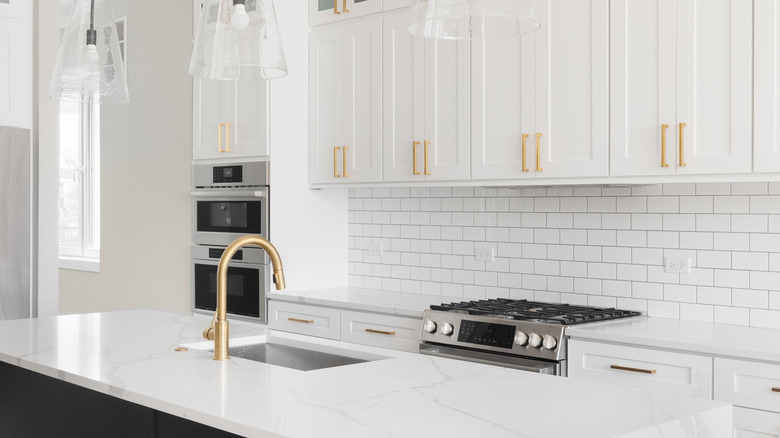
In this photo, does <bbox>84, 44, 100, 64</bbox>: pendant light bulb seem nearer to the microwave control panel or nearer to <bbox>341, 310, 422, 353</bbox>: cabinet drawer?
<bbox>341, 310, 422, 353</bbox>: cabinet drawer

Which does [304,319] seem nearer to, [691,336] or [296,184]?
[296,184]

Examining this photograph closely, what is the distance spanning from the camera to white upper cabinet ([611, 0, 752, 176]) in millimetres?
3158

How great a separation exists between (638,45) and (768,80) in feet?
1.88

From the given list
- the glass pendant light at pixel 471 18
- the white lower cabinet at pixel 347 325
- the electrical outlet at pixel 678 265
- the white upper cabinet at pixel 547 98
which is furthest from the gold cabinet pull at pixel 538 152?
the glass pendant light at pixel 471 18

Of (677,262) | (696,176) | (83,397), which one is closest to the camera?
(83,397)

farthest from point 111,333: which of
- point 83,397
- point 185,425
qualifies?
point 185,425

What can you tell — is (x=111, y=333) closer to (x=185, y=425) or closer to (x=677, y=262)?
(x=185, y=425)

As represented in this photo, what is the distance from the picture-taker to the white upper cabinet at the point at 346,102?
15.1ft

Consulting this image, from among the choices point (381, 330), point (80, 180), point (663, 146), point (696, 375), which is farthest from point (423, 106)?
point (80, 180)

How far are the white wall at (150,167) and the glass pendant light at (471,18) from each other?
11.1 ft

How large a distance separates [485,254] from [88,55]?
8.09 ft

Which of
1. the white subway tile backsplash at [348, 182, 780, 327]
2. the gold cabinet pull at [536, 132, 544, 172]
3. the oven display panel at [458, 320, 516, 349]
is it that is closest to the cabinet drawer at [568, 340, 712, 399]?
the oven display panel at [458, 320, 516, 349]

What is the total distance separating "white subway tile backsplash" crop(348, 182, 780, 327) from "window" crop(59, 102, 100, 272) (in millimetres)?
3020

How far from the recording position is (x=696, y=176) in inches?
129
